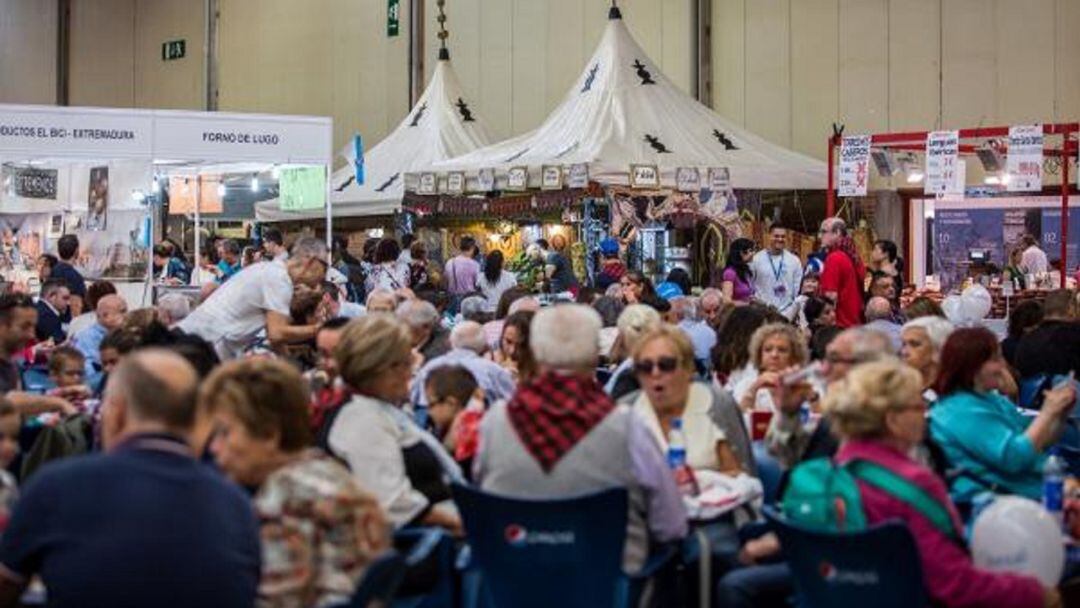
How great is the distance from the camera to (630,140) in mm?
15422

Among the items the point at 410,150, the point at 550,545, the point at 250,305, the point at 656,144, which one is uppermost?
the point at 410,150

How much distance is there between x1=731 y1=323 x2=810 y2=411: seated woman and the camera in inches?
229

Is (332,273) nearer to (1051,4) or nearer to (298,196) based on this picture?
(298,196)

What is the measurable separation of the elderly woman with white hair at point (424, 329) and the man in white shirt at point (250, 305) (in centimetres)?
72

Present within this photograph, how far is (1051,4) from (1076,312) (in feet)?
33.7

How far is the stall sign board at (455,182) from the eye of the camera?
16.0 meters

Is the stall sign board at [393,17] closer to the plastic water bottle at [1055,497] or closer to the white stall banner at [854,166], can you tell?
the white stall banner at [854,166]

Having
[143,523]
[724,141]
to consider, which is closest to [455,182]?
[724,141]

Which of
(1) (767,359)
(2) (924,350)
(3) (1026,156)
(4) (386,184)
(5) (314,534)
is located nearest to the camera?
(5) (314,534)

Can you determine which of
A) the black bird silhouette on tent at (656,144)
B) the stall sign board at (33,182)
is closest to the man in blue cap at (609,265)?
the black bird silhouette on tent at (656,144)

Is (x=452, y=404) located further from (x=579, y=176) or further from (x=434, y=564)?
(x=579, y=176)

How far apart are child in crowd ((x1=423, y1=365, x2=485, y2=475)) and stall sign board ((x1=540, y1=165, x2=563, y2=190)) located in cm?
931

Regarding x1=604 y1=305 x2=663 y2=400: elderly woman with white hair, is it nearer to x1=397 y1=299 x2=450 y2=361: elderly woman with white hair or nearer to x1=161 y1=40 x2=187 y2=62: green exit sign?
x1=397 y1=299 x2=450 y2=361: elderly woman with white hair

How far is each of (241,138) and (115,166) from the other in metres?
1.10
